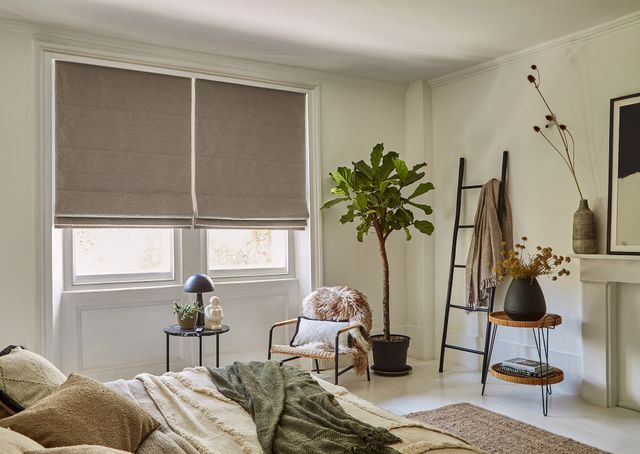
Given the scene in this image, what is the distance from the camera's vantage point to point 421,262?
5.47 m

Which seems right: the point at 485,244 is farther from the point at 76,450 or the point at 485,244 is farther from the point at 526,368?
the point at 76,450

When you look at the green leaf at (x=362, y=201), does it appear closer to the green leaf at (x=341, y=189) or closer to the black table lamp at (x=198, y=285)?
the green leaf at (x=341, y=189)

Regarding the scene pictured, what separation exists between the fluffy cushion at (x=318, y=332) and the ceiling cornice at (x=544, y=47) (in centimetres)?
255

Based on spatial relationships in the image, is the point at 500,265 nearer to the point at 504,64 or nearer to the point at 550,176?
the point at 550,176

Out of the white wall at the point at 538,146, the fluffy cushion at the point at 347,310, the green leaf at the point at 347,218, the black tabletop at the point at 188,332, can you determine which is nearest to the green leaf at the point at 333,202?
the green leaf at the point at 347,218

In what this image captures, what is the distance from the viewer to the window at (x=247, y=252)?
4.80m

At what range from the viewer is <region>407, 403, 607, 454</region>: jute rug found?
125 inches

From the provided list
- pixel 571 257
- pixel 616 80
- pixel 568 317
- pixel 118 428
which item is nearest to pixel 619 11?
pixel 616 80

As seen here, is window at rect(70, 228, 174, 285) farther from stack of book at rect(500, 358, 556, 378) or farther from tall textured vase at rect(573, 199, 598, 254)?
tall textured vase at rect(573, 199, 598, 254)

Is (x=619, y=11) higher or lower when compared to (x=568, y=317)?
higher

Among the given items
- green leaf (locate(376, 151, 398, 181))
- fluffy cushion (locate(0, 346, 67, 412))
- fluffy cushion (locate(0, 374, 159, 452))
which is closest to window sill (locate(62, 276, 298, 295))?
green leaf (locate(376, 151, 398, 181))

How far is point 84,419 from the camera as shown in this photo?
1819mm

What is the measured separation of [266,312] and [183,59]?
7.39ft

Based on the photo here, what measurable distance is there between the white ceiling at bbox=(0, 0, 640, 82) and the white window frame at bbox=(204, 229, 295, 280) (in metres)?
1.62
